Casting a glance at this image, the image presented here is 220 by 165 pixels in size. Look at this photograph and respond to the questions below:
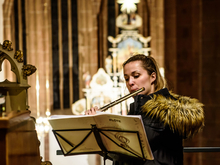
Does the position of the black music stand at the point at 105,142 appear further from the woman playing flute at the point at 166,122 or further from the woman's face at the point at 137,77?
the woman's face at the point at 137,77

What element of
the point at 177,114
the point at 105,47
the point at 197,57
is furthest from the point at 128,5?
the point at 177,114

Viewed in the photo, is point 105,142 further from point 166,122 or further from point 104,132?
point 166,122

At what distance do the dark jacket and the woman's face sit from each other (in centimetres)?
10

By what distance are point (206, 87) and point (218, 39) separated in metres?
0.77

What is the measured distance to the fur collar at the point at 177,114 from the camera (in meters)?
0.99

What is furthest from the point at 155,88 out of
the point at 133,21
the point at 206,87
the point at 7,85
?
the point at 133,21

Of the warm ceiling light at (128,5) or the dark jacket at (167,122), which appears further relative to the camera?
the warm ceiling light at (128,5)

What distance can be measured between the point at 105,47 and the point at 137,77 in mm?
3877

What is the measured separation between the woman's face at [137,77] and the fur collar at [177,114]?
0.47ft

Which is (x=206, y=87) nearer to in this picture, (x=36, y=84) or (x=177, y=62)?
(x=177, y=62)

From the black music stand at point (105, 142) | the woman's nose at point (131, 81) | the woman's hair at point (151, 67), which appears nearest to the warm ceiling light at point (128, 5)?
the woman's hair at point (151, 67)

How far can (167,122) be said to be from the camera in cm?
99

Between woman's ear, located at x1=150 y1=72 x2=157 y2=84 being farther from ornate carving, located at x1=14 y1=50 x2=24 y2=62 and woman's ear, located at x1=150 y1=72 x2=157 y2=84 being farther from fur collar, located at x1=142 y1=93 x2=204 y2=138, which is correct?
ornate carving, located at x1=14 y1=50 x2=24 y2=62

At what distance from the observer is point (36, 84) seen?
4.74m
